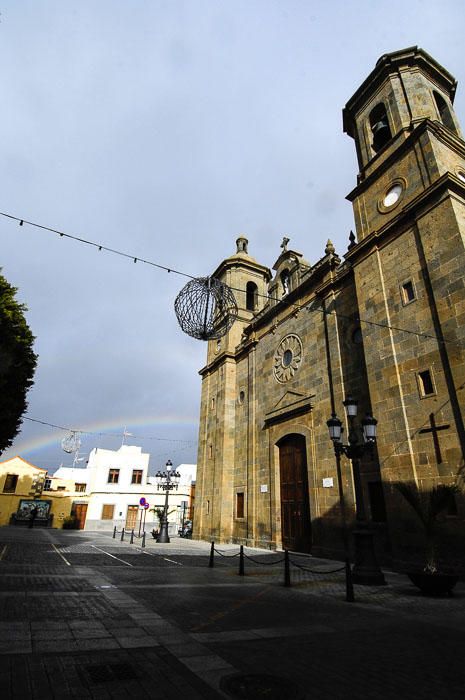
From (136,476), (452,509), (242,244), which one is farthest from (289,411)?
(136,476)

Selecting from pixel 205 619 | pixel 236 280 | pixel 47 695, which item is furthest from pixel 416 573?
pixel 236 280

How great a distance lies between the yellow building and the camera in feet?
118

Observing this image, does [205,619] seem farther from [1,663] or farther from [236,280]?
[236,280]

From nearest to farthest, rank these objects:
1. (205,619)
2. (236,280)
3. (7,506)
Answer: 1. (205,619)
2. (236,280)
3. (7,506)

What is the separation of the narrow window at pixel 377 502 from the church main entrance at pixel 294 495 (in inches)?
148

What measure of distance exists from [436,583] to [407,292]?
8.32 meters

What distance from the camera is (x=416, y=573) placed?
821 cm

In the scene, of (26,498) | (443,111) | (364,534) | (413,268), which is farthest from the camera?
(26,498)

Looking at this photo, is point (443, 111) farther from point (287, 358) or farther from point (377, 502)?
point (377, 502)

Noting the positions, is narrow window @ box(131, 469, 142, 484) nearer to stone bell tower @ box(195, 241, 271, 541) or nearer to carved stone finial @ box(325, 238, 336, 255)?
stone bell tower @ box(195, 241, 271, 541)

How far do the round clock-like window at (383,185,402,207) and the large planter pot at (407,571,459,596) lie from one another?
11904 millimetres

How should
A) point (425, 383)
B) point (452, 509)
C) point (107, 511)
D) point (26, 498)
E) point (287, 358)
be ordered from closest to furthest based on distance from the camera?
1. point (452, 509)
2. point (425, 383)
3. point (287, 358)
4. point (26, 498)
5. point (107, 511)

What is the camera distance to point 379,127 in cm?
1589

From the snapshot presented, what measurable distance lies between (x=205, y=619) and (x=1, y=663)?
300 cm
